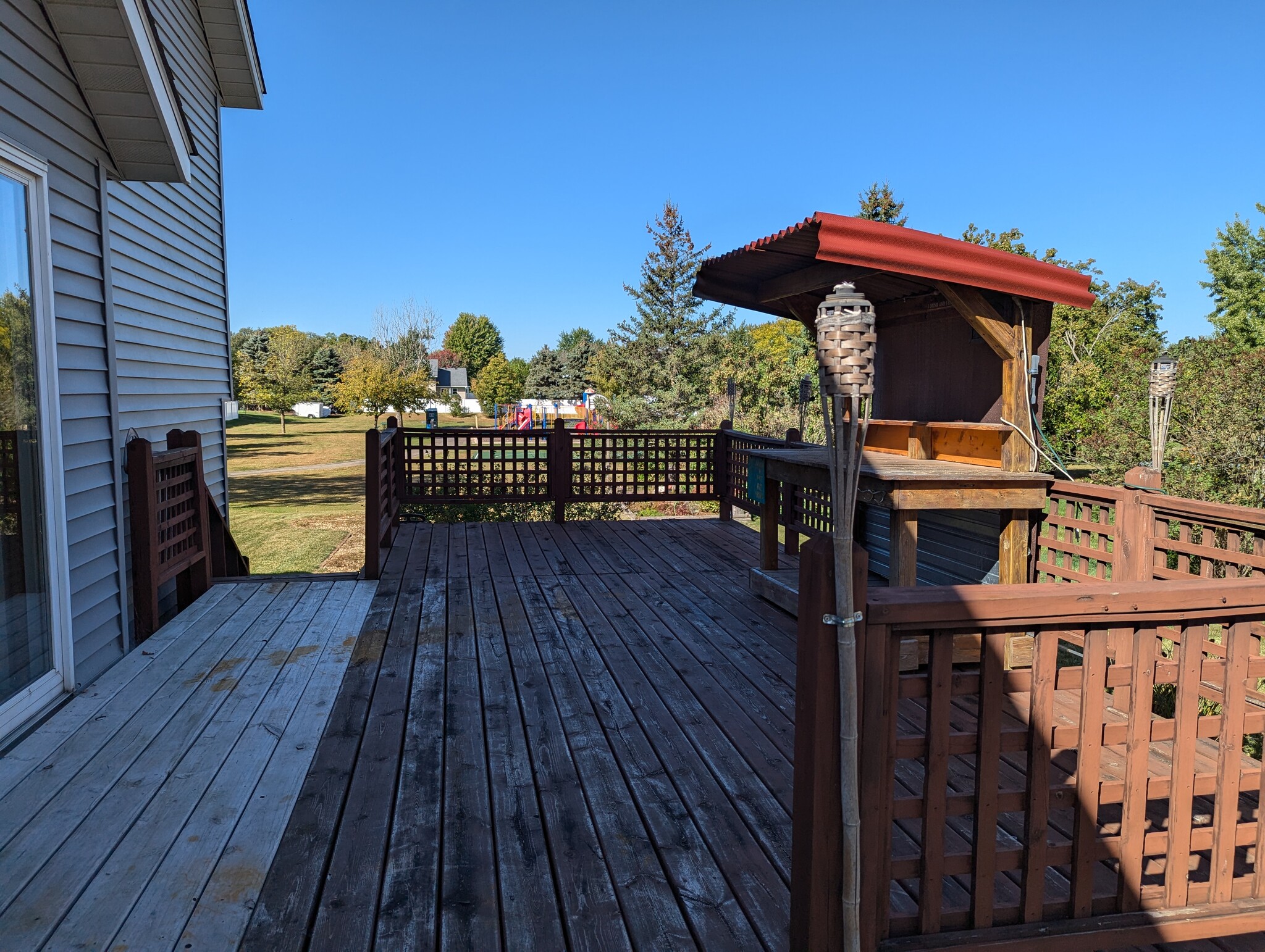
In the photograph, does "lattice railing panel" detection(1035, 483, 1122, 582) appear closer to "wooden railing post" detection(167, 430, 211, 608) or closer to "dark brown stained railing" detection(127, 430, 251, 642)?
"dark brown stained railing" detection(127, 430, 251, 642)

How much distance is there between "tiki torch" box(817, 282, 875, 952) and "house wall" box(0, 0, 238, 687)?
3014mm

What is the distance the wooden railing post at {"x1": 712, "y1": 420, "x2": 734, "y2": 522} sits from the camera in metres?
7.69

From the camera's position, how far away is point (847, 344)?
1300mm

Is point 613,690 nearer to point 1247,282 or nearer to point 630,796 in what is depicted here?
point 630,796

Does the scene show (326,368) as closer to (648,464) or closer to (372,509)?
(648,464)

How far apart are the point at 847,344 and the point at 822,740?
0.69 metres

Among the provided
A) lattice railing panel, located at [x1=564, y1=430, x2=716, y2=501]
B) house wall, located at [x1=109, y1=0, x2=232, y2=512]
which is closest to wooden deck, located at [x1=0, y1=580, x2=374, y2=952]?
house wall, located at [x1=109, y1=0, x2=232, y2=512]

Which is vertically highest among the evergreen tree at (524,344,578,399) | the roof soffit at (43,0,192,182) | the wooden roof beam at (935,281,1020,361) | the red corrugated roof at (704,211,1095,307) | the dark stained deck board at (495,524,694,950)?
the evergreen tree at (524,344,578,399)

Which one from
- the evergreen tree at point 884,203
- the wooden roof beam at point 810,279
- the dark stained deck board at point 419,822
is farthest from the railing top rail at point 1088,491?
the evergreen tree at point 884,203

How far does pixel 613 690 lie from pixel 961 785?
1.34 metres

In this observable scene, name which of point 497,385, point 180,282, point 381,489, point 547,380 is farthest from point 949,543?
point 547,380

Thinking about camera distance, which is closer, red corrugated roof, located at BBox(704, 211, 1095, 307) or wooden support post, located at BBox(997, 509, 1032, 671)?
red corrugated roof, located at BBox(704, 211, 1095, 307)

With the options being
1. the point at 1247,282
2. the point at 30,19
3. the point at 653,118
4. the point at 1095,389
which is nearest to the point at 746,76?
the point at 653,118

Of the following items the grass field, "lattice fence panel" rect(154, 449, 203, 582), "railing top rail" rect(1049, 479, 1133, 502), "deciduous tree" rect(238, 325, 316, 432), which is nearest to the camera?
"railing top rail" rect(1049, 479, 1133, 502)
